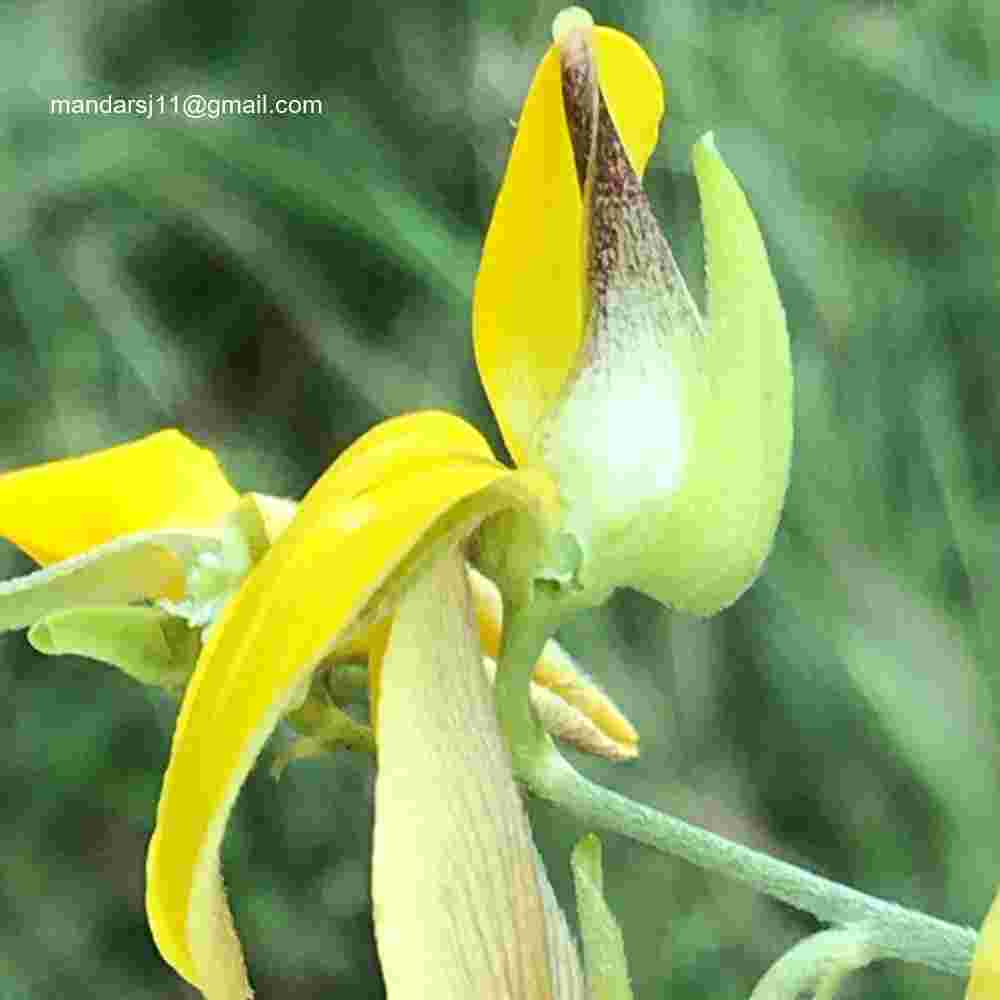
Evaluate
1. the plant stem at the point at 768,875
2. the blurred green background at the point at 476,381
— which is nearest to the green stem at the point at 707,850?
the plant stem at the point at 768,875

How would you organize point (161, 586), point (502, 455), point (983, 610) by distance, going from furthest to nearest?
point (502, 455), point (983, 610), point (161, 586)

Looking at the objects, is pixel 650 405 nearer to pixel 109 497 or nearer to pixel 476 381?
pixel 109 497

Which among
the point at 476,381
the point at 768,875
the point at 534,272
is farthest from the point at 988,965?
the point at 476,381

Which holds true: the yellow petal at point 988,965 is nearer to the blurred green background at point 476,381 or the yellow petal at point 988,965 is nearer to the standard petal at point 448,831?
the standard petal at point 448,831

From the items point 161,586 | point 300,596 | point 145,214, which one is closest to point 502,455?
point 145,214

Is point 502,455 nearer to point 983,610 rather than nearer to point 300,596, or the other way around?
point 983,610

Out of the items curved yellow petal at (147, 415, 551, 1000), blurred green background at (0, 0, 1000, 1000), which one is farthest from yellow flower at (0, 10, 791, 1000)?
blurred green background at (0, 0, 1000, 1000)

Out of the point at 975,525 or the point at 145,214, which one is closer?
the point at 975,525
